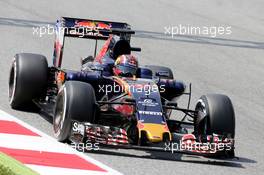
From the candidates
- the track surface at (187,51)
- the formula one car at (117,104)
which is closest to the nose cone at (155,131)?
the formula one car at (117,104)

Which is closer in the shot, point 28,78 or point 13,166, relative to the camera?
point 13,166

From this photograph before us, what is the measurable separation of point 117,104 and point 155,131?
91 cm

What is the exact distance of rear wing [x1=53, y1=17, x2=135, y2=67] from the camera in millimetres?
13078

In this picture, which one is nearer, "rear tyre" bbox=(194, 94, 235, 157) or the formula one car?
the formula one car

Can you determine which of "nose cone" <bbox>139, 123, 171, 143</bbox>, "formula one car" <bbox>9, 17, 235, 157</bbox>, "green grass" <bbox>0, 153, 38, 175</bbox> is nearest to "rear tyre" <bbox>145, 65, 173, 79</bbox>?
"formula one car" <bbox>9, 17, 235, 157</bbox>

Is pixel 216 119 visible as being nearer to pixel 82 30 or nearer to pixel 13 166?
pixel 82 30

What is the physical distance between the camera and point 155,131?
1056cm

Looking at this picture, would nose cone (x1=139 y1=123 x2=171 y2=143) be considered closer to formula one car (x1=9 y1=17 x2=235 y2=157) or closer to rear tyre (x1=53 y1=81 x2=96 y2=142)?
formula one car (x1=9 y1=17 x2=235 y2=157)

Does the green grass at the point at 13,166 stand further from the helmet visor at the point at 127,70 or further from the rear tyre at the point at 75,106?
the helmet visor at the point at 127,70

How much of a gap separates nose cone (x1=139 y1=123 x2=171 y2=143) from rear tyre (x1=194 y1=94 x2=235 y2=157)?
46cm

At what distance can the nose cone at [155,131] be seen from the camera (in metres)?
10.5

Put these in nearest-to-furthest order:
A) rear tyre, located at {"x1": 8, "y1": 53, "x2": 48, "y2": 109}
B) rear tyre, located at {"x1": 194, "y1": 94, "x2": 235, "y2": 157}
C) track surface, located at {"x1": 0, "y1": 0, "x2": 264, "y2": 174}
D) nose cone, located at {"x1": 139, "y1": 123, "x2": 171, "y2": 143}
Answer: nose cone, located at {"x1": 139, "y1": 123, "x2": 171, "y2": 143} < track surface, located at {"x1": 0, "y1": 0, "x2": 264, "y2": 174} < rear tyre, located at {"x1": 194, "y1": 94, "x2": 235, "y2": 157} < rear tyre, located at {"x1": 8, "y1": 53, "x2": 48, "y2": 109}

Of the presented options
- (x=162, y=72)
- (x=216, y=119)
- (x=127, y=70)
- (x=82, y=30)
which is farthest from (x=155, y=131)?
(x=82, y=30)

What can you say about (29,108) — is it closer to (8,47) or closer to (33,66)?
(33,66)
